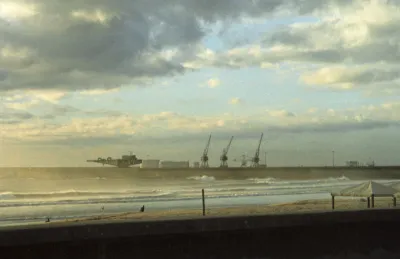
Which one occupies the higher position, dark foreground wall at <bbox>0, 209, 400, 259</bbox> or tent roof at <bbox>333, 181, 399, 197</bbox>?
dark foreground wall at <bbox>0, 209, 400, 259</bbox>

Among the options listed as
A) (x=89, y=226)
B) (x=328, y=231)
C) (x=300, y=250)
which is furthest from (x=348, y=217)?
(x=89, y=226)

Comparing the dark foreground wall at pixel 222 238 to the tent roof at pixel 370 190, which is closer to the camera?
the dark foreground wall at pixel 222 238

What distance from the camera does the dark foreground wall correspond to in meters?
4.64

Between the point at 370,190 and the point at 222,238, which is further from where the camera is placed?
the point at 370,190

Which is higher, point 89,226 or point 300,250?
point 89,226

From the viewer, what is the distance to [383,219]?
5.82m

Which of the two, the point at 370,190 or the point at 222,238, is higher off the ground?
the point at 222,238

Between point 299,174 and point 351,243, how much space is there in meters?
187

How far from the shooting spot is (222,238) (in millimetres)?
5246

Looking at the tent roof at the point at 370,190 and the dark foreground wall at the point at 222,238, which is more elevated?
the dark foreground wall at the point at 222,238

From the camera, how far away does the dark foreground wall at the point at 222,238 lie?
464cm

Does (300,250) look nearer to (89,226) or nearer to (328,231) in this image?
(328,231)

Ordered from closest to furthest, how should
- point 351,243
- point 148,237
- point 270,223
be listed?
point 148,237, point 270,223, point 351,243

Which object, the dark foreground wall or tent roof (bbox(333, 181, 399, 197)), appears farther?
tent roof (bbox(333, 181, 399, 197))
